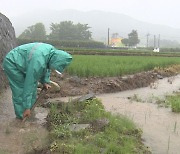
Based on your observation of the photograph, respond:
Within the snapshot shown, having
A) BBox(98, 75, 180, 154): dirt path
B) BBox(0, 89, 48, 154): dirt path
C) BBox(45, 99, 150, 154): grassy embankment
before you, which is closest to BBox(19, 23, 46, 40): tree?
BBox(98, 75, 180, 154): dirt path

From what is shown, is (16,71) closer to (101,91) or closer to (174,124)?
(174,124)

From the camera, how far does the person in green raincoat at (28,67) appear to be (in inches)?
175

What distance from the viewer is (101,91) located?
909 centimetres

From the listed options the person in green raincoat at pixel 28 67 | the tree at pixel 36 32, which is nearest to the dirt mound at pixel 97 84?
the person in green raincoat at pixel 28 67

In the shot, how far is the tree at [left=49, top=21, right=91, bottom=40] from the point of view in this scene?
54.2 meters

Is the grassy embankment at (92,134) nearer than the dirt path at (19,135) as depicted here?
Yes

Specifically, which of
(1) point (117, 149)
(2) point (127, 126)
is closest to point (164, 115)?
(2) point (127, 126)

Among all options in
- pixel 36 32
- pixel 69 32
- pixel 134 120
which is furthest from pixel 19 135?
pixel 36 32

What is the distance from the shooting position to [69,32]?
54.4 m

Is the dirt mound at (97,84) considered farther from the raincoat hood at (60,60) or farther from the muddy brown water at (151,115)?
the raincoat hood at (60,60)

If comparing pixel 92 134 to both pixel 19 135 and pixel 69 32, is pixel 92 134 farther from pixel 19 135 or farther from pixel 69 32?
pixel 69 32

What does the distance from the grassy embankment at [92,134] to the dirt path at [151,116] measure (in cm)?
31

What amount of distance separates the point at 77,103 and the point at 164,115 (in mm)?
1845

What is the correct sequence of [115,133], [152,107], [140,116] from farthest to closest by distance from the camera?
[152,107] → [140,116] → [115,133]
